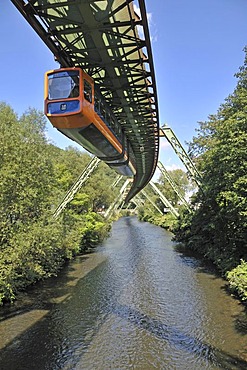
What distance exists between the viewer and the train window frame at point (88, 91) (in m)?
8.70

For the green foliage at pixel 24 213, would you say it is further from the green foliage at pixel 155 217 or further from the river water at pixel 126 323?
the green foliage at pixel 155 217

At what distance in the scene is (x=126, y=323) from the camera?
12977 mm

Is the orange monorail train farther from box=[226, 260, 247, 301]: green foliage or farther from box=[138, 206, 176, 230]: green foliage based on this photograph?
box=[138, 206, 176, 230]: green foliage

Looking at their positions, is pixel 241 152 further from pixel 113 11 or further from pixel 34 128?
pixel 34 128

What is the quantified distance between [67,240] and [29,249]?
752 centimetres

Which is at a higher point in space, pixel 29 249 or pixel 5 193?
pixel 5 193

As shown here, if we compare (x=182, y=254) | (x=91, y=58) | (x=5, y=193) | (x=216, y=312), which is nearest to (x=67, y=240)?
(x=5, y=193)

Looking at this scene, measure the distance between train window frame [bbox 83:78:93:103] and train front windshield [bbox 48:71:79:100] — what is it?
27cm

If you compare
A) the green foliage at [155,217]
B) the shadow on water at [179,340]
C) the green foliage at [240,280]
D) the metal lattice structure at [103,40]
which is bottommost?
the shadow on water at [179,340]

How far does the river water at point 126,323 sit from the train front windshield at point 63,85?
821 cm

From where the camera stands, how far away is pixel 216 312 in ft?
44.5

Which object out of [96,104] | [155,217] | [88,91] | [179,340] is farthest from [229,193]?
[155,217]

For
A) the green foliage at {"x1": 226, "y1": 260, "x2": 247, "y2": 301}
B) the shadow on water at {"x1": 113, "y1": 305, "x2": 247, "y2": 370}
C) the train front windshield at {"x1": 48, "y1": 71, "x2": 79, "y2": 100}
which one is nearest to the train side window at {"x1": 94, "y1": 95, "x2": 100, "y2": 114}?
the train front windshield at {"x1": 48, "y1": 71, "x2": 79, "y2": 100}

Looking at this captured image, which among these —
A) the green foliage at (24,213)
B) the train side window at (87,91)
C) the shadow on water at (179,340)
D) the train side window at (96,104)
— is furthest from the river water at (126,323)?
the train side window at (87,91)
